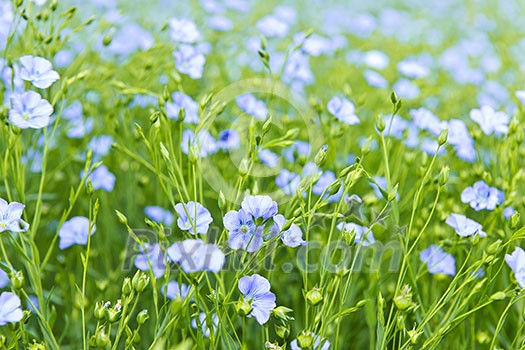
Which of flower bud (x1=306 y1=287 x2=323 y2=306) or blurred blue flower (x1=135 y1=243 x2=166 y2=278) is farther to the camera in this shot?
blurred blue flower (x1=135 y1=243 x2=166 y2=278)

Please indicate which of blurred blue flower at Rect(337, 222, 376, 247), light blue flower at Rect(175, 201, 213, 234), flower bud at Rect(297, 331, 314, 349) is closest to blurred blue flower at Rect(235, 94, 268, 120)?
blurred blue flower at Rect(337, 222, 376, 247)

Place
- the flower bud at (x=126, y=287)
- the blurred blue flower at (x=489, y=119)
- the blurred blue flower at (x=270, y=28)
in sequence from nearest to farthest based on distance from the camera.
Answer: the flower bud at (x=126, y=287), the blurred blue flower at (x=489, y=119), the blurred blue flower at (x=270, y=28)

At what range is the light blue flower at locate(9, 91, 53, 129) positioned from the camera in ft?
4.80

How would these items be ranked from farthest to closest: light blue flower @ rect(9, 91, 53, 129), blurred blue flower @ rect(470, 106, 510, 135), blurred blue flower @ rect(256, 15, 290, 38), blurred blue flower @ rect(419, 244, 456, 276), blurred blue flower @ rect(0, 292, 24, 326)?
blurred blue flower @ rect(256, 15, 290, 38) < blurred blue flower @ rect(470, 106, 510, 135) < blurred blue flower @ rect(419, 244, 456, 276) < light blue flower @ rect(9, 91, 53, 129) < blurred blue flower @ rect(0, 292, 24, 326)

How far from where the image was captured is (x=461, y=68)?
319cm

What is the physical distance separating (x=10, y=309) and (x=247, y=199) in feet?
1.55

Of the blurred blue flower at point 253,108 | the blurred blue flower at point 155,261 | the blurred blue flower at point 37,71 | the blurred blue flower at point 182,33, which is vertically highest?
the blurred blue flower at point 37,71

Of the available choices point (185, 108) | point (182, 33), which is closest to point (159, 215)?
point (185, 108)

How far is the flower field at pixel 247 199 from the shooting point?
1.29m

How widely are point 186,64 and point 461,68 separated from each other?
1.74m

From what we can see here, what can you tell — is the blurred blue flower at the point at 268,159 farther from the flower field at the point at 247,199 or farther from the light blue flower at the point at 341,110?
the light blue flower at the point at 341,110

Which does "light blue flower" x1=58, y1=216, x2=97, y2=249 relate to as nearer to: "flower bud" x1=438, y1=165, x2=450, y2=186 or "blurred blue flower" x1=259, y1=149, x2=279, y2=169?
"blurred blue flower" x1=259, y1=149, x2=279, y2=169

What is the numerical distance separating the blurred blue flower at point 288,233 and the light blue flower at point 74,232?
60cm

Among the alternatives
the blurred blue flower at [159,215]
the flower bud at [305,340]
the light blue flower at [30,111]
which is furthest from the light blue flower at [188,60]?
the flower bud at [305,340]
